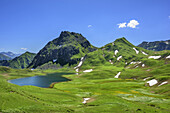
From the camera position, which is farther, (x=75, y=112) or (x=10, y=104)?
(x=75, y=112)

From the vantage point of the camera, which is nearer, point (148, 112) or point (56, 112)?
point (56, 112)

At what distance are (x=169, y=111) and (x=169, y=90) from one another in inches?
1688

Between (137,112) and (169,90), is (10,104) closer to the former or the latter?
(137,112)

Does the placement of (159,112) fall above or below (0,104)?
below

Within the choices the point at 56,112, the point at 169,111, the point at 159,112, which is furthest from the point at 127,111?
the point at 56,112

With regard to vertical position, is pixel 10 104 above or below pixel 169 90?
above

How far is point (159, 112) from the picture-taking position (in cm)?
4006

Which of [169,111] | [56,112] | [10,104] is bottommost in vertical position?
[169,111]

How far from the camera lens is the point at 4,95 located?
32312 millimetres

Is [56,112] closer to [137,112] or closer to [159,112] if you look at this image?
[137,112]

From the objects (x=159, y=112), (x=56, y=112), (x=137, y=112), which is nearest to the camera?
(x=56, y=112)

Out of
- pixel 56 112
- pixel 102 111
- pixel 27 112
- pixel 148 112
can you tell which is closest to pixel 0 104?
pixel 27 112

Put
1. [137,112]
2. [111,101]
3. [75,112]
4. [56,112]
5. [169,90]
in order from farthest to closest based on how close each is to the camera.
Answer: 1. [169,90]
2. [111,101]
3. [137,112]
4. [75,112]
5. [56,112]

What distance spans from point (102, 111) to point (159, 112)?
60.5 feet
